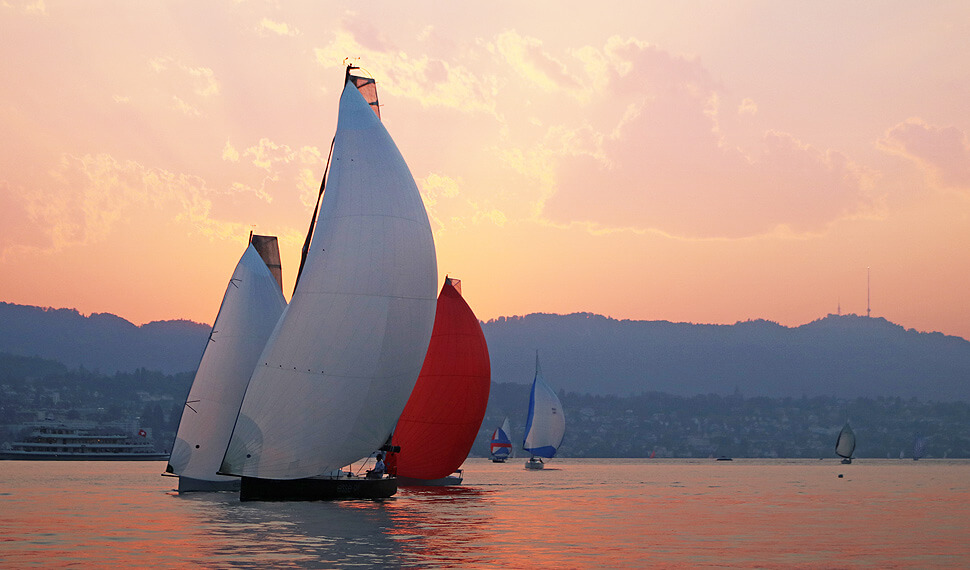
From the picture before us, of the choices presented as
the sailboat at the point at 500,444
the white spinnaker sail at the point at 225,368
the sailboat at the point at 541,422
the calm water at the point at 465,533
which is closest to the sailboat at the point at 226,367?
the white spinnaker sail at the point at 225,368

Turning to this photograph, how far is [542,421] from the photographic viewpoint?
132375 millimetres

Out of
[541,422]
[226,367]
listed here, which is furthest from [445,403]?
[541,422]

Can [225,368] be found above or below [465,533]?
above

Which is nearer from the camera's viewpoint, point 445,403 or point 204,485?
point 204,485

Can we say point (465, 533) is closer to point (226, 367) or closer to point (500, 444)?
point (226, 367)

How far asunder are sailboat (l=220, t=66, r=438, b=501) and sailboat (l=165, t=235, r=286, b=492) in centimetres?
763

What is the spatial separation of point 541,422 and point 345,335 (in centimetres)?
9432

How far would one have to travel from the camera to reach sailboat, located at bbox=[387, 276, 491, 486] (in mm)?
56688

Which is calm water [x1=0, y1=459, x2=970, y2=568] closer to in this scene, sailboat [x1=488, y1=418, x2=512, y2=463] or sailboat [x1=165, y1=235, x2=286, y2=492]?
sailboat [x1=165, y1=235, x2=286, y2=492]

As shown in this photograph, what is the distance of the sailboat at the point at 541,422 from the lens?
132 m

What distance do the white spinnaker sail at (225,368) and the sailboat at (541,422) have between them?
83510mm

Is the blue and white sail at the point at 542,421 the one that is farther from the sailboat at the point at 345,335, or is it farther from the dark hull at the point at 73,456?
the sailboat at the point at 345,335

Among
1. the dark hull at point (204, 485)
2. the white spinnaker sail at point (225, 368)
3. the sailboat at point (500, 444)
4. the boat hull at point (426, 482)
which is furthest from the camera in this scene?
the sailboat at point (500, 444)

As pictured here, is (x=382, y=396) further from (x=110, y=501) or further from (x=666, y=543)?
(x=110, y=501)
